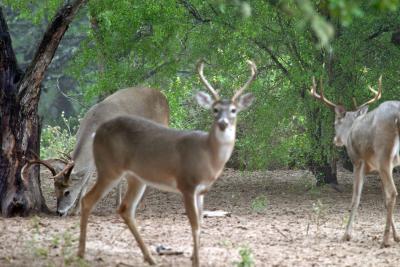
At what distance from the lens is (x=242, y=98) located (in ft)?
25.5

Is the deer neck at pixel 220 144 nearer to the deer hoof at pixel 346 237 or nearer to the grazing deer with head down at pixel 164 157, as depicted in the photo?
the grazing deer with head down at pixel 164 157

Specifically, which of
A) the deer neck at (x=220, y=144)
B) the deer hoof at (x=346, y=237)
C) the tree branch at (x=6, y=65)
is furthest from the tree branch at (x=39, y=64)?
the deer hoof at (x=346, y=237)

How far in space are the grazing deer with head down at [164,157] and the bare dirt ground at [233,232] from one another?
0.48 metres

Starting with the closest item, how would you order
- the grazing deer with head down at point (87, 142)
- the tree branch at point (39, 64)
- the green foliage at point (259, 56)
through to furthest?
1. the tree branch at point (39, 64)
2. the grazing deer with head down at point (87, 142)
3. the green foliage at point (259, 56)

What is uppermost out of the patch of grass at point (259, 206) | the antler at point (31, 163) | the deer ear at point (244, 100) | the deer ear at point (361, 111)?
the deer ear at point (244, 100)

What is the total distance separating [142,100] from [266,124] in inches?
96.9

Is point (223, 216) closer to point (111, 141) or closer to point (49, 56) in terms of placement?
point (49, 56)

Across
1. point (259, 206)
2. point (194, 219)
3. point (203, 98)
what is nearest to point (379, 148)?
point (203, 98)

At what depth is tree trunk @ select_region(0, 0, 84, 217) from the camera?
10844 millimetres

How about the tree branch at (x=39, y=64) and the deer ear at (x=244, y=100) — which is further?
the tree branch at (x=39, y=64)

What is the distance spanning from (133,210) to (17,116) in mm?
3597

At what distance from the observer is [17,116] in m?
10.9

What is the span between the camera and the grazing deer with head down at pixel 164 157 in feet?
24.3

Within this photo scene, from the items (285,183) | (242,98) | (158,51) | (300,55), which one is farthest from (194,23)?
(242,98)
